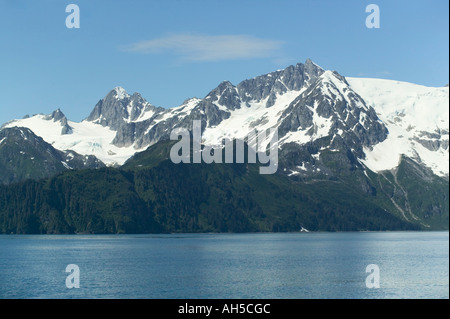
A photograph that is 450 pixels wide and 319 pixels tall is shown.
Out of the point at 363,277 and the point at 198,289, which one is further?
the point at 363,277

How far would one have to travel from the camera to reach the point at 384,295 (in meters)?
140

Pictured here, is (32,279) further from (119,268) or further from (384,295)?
(384,295)

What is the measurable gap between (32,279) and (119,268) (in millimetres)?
32797
